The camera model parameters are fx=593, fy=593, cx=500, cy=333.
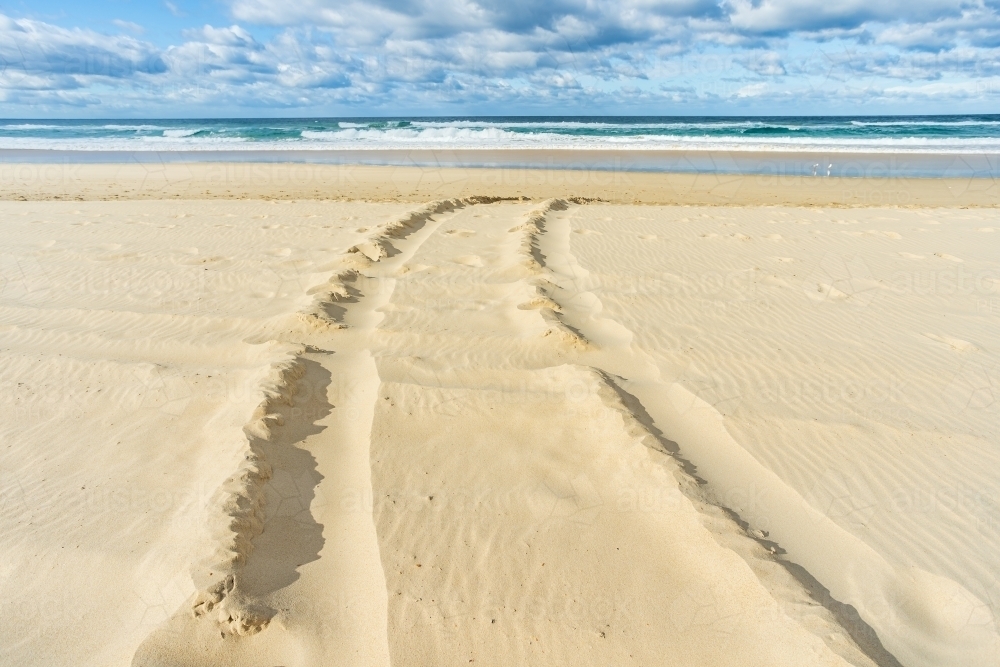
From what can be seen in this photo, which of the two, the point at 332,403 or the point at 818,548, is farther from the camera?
the point at 332,403

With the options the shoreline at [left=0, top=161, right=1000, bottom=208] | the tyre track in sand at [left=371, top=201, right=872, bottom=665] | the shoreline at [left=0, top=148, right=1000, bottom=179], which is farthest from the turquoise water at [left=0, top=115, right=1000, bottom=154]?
the tyre track in sand at [left=371, top=201, right=872, bottom=665]

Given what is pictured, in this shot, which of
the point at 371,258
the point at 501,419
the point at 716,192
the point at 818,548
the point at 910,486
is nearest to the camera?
the point at 818,548

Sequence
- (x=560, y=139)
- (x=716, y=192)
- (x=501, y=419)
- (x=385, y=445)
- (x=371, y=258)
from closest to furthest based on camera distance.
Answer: (x=385, y=445), (x=501, y=419), (x=371, y=258), (x=716, y=192), (x=560, y=139)

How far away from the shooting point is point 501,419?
12.5 ft

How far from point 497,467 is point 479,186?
12644mm

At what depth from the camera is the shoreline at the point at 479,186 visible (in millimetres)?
13336

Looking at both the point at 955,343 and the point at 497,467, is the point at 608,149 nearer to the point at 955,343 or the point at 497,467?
the point at 955,343

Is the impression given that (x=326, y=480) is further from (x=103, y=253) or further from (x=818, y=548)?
(x=103, y=253)

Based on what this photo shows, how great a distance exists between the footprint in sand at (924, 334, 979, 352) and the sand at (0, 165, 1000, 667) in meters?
0.03

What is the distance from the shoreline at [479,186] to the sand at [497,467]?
281 inches

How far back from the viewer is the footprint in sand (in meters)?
4.93

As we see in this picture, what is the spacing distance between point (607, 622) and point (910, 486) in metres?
2.02

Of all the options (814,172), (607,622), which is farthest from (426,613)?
(814,172)

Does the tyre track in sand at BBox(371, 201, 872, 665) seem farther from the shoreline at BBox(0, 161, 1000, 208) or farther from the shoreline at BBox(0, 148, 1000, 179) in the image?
the shoreline at BBox(0, 148, 1000, 179)
